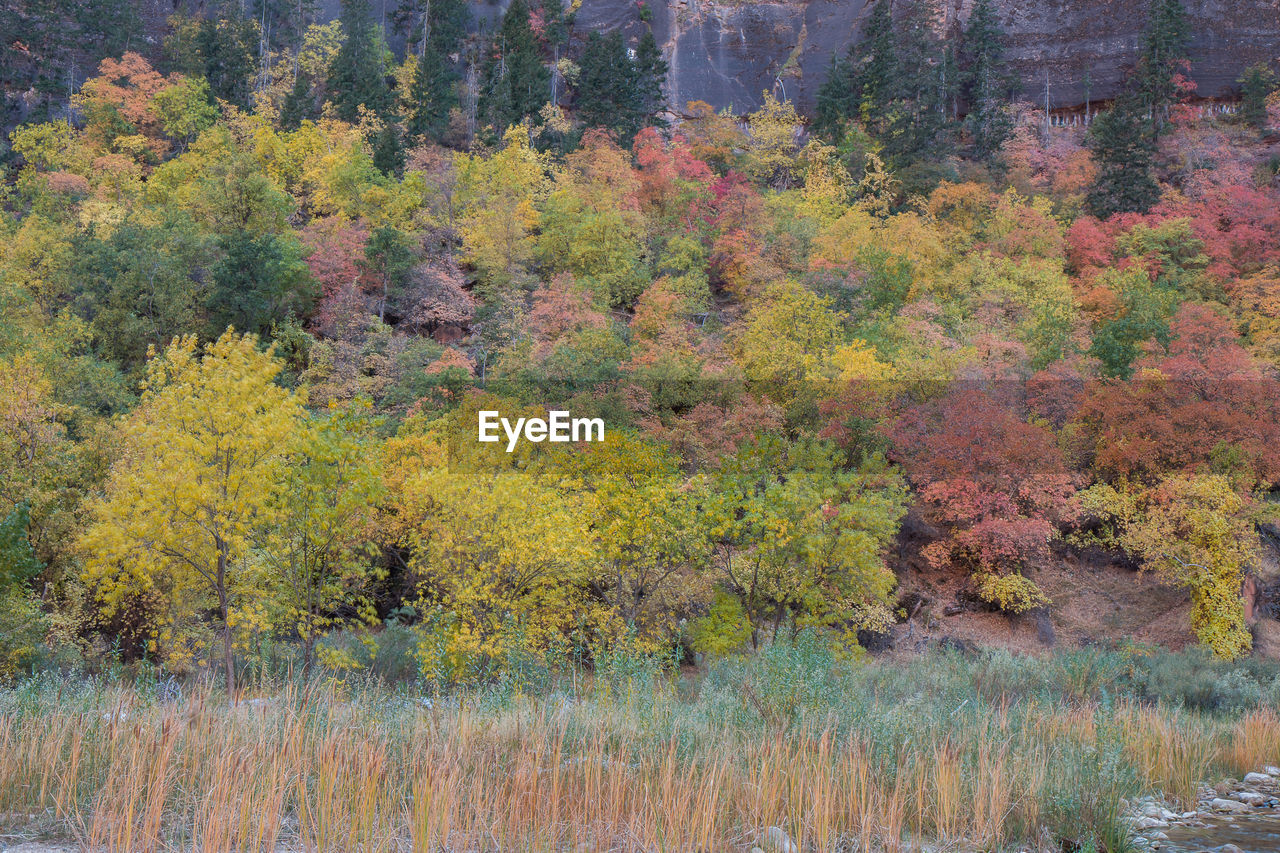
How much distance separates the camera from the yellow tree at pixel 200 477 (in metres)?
15.6

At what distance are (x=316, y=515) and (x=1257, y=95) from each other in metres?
66.3

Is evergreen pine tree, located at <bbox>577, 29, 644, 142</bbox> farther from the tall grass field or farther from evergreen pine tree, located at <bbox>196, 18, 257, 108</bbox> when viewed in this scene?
the tall grass field

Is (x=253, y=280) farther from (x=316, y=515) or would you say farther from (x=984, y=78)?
(x=984, y=78)

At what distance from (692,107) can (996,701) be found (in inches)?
2365

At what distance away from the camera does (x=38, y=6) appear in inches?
2441

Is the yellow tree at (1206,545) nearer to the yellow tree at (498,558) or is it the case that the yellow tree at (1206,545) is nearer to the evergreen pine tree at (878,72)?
the yellow tree at (498,558)

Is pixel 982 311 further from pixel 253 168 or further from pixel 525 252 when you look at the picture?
pixel 253 168

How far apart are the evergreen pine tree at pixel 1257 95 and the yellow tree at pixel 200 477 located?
65452 mm

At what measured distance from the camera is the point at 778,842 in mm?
5781

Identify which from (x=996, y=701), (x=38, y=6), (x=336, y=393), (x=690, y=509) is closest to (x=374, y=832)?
(x=996, y=701)

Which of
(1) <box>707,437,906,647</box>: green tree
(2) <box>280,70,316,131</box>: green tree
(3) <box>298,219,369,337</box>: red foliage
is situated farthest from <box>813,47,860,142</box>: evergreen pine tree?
(1) <box>707,437,906,647</box>: green tree

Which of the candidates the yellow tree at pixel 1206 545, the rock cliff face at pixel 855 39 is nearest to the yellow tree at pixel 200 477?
the yellow tree at pixel 1206 545

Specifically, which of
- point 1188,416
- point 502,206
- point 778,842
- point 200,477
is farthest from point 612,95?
point 778,842

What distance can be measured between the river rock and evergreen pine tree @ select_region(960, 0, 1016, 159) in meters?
54.9
